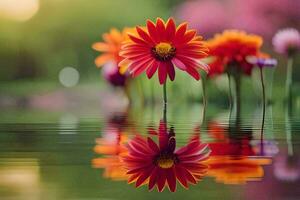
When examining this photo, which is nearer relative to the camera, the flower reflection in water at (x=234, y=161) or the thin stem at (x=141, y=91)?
the flower reflection in water at (x=234, y=161)

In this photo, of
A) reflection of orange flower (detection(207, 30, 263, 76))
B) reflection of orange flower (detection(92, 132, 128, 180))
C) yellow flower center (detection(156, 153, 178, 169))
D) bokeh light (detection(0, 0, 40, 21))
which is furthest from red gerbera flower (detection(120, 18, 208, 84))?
bokeh light (detection(0, 0, 40, 21))

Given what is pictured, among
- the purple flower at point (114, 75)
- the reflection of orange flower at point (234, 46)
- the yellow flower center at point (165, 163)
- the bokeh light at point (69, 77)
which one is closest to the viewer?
the yellow flower center at point (165, 163)

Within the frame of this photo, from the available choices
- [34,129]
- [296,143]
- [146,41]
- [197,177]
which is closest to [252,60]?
[146,41]

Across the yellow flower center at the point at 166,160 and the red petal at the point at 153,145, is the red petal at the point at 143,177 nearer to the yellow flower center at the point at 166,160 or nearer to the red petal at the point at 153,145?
the yellow flower center at the point at 166,160

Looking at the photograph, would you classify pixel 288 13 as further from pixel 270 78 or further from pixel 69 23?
pixel 69 23

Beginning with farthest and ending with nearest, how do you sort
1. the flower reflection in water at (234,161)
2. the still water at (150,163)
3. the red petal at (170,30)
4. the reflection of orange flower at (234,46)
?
the reflection of orange flower at (234,46), the red petal at (170,30), the flower reflection in water at (234,161), the still water at (150,163)

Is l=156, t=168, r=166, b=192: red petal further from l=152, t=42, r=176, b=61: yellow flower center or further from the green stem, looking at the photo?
the green stem

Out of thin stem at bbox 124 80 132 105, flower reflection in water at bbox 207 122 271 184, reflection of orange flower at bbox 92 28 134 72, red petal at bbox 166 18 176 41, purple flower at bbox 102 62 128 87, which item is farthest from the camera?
thin stem at bbox 124 80 132 105

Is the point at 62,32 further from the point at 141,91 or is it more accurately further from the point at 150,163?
the point at 150,163

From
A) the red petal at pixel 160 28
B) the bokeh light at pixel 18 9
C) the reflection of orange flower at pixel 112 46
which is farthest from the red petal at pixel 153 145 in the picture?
the bokeh light at pixel 18 9
